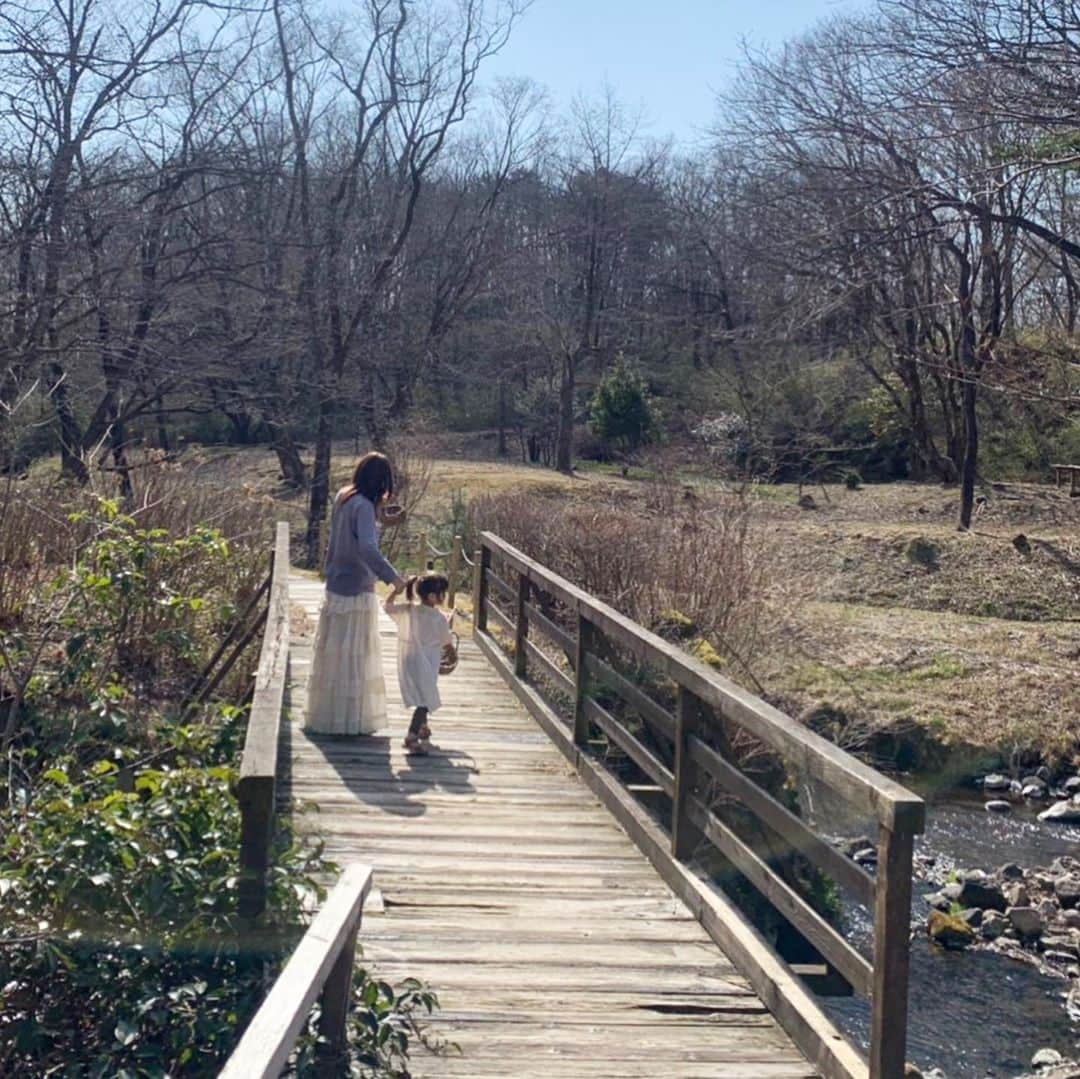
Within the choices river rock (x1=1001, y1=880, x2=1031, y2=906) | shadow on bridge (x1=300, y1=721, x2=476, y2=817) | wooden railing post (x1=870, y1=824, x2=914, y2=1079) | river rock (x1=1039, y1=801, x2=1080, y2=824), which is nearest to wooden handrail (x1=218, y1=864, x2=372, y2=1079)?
wooden railing post (x1=870, y1=824, x2=914, y2=1079)

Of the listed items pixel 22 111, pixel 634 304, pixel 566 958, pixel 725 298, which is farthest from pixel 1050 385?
pixel 634 304

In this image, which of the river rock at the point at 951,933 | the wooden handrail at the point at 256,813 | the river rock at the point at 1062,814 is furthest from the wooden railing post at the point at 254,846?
the river rock at the point at 1062,814

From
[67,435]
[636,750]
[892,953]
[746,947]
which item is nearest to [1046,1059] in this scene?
[636,750]

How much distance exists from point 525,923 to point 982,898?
27.8ft

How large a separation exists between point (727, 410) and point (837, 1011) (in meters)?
→ 34.5

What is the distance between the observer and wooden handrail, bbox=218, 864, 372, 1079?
2598 mm

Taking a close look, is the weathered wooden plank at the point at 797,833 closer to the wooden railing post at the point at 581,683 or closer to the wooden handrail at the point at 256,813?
the wooden handrail at the point at 256,813

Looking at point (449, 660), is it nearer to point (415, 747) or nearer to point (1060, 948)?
point (415, 747)

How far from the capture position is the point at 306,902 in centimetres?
591

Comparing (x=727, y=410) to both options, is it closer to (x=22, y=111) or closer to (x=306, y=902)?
(x=22, y=111)

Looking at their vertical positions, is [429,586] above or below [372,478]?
below

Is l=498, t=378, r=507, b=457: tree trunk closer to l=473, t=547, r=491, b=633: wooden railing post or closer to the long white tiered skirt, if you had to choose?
l=473, t=547, r=491, b=633: wooden railing post

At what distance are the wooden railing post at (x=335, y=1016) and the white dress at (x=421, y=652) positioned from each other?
5210 mm

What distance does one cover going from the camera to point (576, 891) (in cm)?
675
